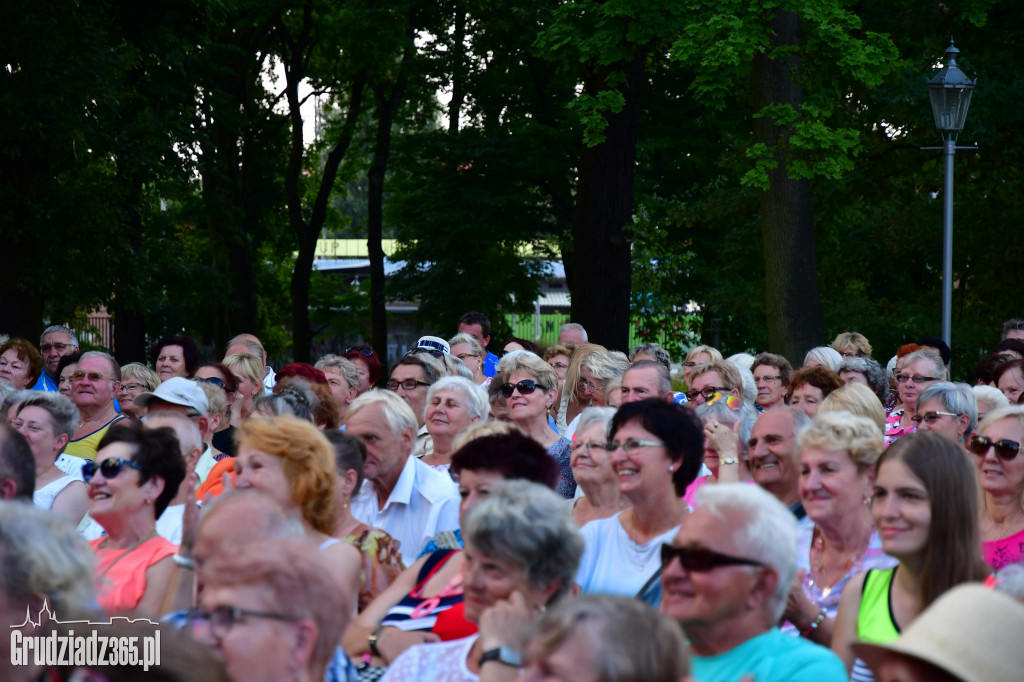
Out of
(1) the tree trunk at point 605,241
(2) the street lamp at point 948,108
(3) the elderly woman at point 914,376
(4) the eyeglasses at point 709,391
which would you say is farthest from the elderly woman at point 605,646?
(1) the tree trunk at point 605,241

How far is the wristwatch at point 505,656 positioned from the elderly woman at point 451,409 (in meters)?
3.20

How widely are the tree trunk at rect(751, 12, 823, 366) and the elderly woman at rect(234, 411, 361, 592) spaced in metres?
10.7

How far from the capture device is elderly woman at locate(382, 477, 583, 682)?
12.0 feet

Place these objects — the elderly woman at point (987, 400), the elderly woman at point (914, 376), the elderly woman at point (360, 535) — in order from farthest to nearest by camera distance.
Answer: the elderly woman at point (914, 376) → the elderly woman at point (987, 400) → the elderly woman at point (360, 535)

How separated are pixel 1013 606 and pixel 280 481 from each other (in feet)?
9.72

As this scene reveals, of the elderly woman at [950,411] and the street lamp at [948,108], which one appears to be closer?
the elderly woman at [950,411]

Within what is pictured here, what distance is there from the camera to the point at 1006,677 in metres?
2.37

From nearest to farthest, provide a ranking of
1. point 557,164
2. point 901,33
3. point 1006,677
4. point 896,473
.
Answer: point 1006,677, point 896,473, point 901,33, point 557,164

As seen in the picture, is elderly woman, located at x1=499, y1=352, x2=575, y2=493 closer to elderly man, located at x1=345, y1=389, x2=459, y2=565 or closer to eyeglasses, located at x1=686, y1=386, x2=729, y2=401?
eyeglasses, located at x1=686, y1=386, x2=729, y2=401

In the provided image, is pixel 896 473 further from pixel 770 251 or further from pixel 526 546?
pixel 770 251

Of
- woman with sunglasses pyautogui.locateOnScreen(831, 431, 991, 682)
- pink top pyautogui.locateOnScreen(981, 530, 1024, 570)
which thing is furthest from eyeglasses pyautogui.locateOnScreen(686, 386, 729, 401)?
woman with sunglasses pyautogui.locateOnScreen(831, 431, 991, 682)

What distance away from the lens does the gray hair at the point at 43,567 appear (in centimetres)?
323

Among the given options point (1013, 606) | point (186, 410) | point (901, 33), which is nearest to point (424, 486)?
point (186, 410)

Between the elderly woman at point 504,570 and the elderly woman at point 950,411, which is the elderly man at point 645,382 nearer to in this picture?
the elderly woman at point 950,411
